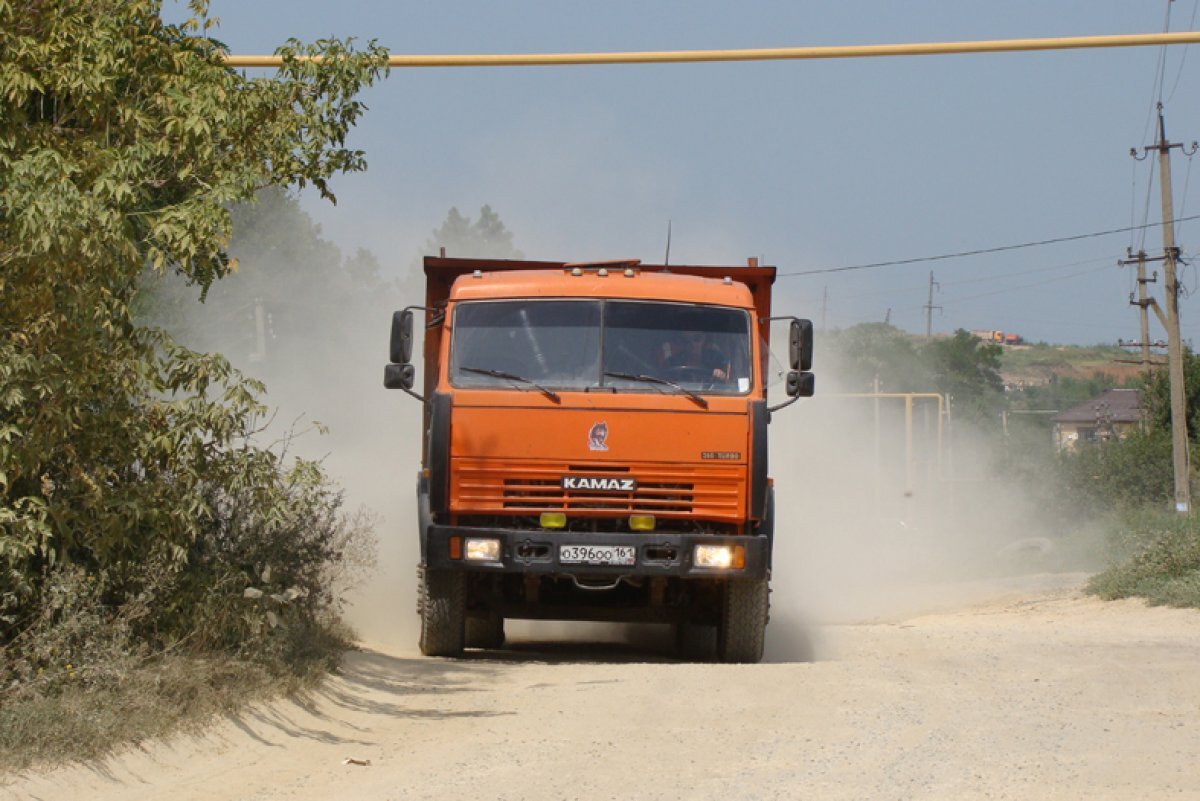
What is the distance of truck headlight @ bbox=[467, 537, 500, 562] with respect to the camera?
1180 centimetres

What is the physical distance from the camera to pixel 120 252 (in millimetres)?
8992

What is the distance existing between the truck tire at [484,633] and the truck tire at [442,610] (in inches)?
51.7

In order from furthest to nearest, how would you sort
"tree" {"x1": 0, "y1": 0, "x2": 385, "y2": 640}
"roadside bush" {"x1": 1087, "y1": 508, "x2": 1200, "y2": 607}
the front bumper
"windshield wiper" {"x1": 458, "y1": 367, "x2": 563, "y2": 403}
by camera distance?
1. "roadside bush" {"x1": 1087, "y1": 508, "x2": 1200, "y2": 607}
2. "windshield wiper" {"x1": 458, "y1": 367, "x2": 563, "y2": 403}
3. the front bumper
4. "tree" {"x1": 0, "y1": 0, "x2": 385, "y2": 640}

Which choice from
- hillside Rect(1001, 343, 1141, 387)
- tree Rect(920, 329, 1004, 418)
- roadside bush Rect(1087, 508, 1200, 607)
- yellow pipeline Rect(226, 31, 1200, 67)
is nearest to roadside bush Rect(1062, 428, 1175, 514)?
roadside bush Rect(1087, 508, 1200, 607)

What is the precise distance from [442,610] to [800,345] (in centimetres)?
340

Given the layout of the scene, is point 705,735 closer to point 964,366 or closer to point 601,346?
point 601,346

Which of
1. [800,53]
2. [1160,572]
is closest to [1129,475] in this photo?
[1160,572]

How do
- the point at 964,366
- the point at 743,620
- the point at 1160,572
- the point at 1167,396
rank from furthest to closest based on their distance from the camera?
the point at 964,366 < the point at 1167,396 < the point at 1160,572 < the point at 743,620

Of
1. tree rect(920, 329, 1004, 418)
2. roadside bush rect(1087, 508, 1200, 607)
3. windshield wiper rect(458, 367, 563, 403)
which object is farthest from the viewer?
tree rect(920, 329, 1004, 418)

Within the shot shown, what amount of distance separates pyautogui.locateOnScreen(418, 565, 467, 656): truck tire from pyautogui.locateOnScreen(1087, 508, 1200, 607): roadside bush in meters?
9.25

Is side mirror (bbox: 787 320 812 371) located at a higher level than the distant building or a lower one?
lower

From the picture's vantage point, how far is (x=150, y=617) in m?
10.2

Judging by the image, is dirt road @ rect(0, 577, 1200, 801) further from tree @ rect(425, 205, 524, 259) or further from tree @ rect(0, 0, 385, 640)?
tree @ rect(425, 205, 524, 259)

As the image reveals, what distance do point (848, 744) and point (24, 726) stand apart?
4.24 metres
